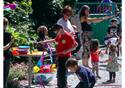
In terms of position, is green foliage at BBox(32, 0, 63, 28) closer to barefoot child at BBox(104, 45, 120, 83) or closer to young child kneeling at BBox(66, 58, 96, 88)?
barefoot child at BBox(104, 45, 120, 83)

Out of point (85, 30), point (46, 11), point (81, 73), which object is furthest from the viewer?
point (46, 11)

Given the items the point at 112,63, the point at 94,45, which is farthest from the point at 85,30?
the point at 112,63

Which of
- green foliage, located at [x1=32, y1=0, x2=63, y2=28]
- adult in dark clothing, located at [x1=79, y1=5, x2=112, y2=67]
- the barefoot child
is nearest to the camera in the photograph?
adult in dark clothing, located at [x1=79, y1=5, x2=112, y2=67]

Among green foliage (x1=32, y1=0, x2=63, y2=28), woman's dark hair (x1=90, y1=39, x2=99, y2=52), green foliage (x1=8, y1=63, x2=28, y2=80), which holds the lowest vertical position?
green foliage (x1=8, y1=63, x2=28, y2=80)

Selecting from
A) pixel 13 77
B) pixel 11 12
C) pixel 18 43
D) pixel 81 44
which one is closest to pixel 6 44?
pixel 13 77

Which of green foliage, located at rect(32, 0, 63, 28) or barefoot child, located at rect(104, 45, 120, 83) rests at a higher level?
green foliage, located at rect(32, 0, 63, 28)

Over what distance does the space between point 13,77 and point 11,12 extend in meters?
2.81

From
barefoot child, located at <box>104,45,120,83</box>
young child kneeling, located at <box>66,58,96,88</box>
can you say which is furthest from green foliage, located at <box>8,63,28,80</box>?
young child kneeling, located at <box>66,58,96,88</box>

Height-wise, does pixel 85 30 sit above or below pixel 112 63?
above

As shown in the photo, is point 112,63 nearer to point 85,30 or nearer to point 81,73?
point 85,30

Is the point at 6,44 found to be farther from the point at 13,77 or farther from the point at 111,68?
the point at 111,68

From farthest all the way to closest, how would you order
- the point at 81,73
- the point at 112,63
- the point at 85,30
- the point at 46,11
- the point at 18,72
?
1. the point at 46,11
2. the point at 18,72
3. the point at 112,63
4. the point at 85,30
5. the point at 81,73

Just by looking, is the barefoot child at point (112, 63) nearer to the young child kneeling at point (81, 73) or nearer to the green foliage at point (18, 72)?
the green foliage at point (18, 72)

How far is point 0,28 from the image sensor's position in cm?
311
